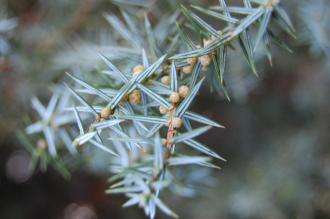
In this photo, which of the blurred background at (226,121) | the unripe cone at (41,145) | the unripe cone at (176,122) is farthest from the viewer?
the blurred background at (226,121)

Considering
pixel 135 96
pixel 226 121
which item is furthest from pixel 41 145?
pixel 226 121

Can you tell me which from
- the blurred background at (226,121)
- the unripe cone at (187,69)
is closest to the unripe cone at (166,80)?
the unripe cone at (187,69)

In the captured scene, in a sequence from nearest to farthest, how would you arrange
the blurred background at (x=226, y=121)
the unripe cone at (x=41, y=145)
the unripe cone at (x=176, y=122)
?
1. the unripe cone at (x=176, y=122)
2. the unripe cone at (x=41, y=145)
3. the blurred background at (x=226, y=121)

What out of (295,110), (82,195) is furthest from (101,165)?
(295,110)

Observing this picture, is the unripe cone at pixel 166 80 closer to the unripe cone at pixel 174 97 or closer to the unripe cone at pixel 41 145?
the unripe cone at pixel 174 97

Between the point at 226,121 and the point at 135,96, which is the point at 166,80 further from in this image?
the point at 226,121

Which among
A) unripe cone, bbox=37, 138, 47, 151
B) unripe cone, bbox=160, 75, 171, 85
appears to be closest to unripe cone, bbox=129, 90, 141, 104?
unripe cone, bbox=160, 75, 171, 85

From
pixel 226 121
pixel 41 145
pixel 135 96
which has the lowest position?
pixel 226 121

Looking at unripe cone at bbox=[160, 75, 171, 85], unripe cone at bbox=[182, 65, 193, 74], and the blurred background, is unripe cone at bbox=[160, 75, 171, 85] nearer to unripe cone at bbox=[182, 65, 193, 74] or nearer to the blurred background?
unripe cone at bbox=[182, 65, 193, 74]
